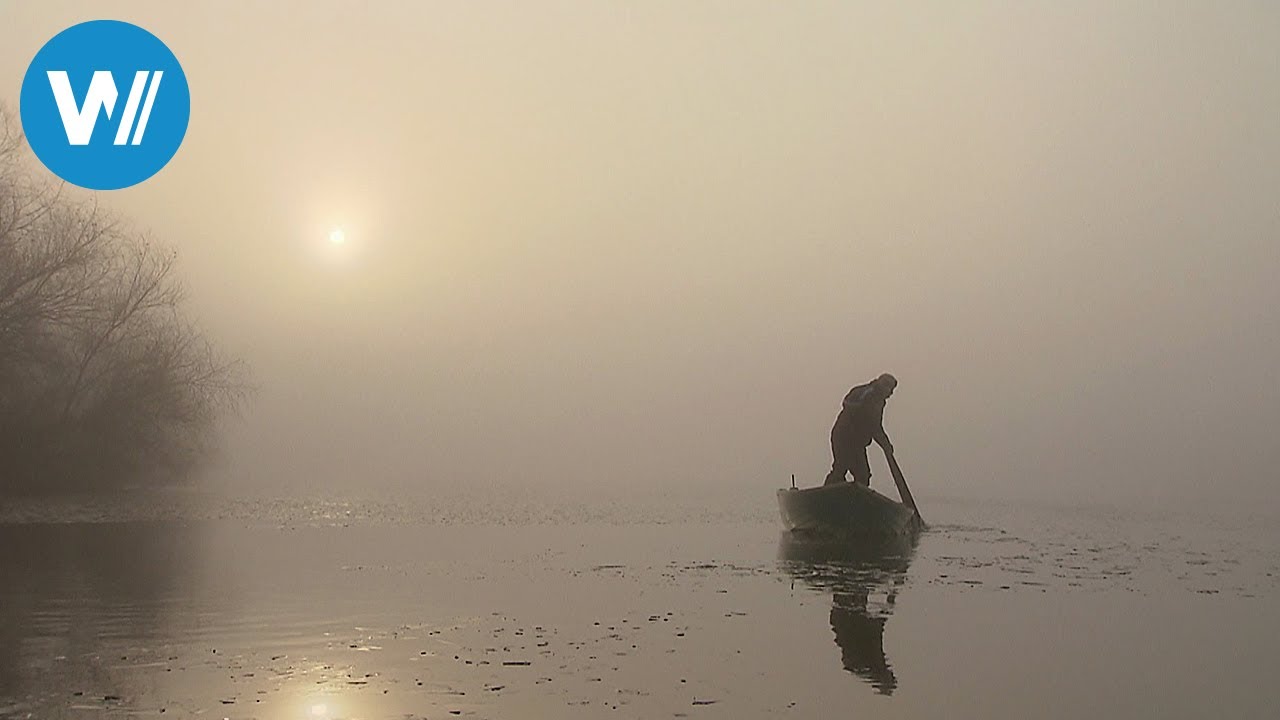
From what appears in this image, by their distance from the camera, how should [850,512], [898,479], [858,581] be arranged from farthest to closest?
[898,479], [850,512], [858,581]

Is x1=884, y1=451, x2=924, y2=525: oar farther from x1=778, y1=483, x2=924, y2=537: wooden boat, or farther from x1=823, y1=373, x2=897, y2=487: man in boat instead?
x1=778, y1=483, x2=924, y2=537: wooden boat

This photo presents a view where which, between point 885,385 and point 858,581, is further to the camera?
point 885,385

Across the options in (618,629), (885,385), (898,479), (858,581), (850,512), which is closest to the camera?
(618,629)

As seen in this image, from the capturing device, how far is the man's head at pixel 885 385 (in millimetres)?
36625

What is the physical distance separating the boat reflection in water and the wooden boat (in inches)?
11.7

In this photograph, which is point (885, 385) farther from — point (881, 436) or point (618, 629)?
point (618, 629)

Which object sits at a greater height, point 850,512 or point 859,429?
point 859,429

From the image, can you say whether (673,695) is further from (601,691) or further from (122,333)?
(122,333)

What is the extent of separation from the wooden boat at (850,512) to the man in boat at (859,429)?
1592mm

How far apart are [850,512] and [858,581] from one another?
435 inches

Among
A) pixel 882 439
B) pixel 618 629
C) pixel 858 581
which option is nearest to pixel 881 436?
pixel 882 439

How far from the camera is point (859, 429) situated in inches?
1457

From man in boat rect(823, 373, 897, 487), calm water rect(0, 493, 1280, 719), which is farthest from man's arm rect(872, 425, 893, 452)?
calm water rect(0, 493, 1280, 719)

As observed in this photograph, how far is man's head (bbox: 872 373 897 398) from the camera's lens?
1442 inches
